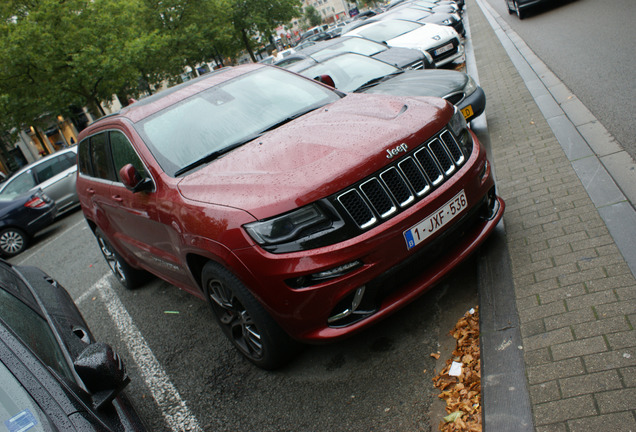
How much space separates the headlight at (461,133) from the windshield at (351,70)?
3.34 meters

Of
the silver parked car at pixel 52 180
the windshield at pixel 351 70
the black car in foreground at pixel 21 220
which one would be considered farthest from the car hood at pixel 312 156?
the silver parked car at pixel 52 180

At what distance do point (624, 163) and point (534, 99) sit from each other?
329cm

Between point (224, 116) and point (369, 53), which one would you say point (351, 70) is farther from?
point (224, 116)

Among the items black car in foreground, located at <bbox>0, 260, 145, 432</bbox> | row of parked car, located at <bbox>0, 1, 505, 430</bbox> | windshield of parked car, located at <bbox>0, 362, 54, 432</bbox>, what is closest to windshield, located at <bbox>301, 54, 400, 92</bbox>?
row of parked car, located at <bbox>0, 1, 505, 430</bbox>

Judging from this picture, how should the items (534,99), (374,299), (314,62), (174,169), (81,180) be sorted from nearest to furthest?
(374,299) → (174,169) → (81,180) → (534,99) → (314,62)

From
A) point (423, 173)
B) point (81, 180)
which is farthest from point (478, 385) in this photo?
point (81, 180)

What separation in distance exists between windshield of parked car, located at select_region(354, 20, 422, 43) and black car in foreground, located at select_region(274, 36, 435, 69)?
345 cm

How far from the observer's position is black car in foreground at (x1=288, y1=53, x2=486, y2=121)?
630 centimetres

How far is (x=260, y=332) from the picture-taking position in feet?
10.8

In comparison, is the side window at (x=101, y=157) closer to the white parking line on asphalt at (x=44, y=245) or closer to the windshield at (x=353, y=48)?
the windshield at (x=353, y=48)

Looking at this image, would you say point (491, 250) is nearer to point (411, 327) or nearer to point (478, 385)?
point (411, 327)

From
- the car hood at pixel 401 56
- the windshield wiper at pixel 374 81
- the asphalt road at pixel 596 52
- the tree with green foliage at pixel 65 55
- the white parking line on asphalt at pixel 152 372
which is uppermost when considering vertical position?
the tree with green foliage at pixel 65 55

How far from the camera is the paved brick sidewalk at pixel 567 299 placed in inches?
94.1

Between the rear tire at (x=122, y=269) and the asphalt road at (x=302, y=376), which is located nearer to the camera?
the asphalt road at (x=302, y=376)
